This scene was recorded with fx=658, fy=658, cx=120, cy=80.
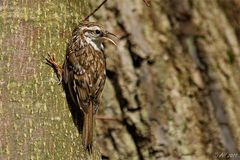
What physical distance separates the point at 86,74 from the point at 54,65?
578 mm

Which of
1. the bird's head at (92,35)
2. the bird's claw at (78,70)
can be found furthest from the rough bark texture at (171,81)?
the bird's claw at (78,70)

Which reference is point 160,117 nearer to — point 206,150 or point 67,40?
point 206,150

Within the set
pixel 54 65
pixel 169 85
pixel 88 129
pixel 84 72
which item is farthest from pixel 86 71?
pixel 169 85

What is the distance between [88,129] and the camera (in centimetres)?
255

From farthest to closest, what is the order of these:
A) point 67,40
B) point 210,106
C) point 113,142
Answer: point 210,106
point 113,142
point 67,40

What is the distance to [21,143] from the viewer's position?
2299mm

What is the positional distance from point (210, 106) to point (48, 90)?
196 cm

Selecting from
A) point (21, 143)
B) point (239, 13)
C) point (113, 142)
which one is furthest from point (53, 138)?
point (239, 13)

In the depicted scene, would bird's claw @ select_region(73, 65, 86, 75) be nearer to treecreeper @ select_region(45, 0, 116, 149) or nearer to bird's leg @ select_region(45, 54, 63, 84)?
treecreeper @ select_region(45, 0, 116, 149)

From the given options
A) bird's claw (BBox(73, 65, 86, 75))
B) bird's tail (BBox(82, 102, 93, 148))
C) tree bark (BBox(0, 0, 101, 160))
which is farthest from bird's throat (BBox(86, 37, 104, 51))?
tree bark (BBox(0, 0, 101, 160))

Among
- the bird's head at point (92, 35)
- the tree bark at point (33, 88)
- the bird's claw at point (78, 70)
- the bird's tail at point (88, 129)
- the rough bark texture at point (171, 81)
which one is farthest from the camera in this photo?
the rough bark texture at point (171, 81)

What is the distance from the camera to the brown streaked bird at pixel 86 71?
2566 mm

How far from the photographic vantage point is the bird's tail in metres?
2.46

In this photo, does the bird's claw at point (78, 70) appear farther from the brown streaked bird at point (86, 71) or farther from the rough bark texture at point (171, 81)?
the rough bark texture at point (171, 81)
